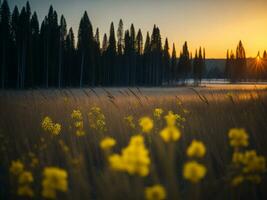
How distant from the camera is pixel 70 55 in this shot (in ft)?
136

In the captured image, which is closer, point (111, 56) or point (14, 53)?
point (14, 53)

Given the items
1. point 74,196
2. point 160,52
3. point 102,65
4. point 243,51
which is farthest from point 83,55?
point 243,51

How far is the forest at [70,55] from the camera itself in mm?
33562

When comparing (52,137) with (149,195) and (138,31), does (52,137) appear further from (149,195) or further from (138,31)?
(138,31)

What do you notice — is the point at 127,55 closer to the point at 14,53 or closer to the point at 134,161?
the point at 14,53

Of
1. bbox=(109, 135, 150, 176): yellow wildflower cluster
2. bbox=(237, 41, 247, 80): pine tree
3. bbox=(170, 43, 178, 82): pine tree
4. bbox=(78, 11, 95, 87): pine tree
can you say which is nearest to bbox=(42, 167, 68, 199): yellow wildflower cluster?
bbox=(109, 135, 150, 176): yellow wildflower cluster

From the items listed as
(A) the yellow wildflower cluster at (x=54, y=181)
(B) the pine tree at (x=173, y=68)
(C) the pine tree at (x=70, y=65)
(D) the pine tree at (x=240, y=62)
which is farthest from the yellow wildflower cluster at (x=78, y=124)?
(D) the pine tree at (x=240, y=62)

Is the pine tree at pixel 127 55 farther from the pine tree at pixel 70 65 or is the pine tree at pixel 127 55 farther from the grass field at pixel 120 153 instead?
the grass field at pixel 120 153

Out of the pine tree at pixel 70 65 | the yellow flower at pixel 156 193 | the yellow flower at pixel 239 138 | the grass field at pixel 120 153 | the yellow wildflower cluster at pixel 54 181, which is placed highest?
the pine tree at pixel 70 65

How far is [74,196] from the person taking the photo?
2342mm

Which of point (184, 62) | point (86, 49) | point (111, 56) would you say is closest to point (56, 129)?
point (86, 49)

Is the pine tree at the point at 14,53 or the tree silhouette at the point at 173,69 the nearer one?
the pine tree at the point at 14,53

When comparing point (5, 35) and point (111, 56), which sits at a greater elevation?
point (5, 35)

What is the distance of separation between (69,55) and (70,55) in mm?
168
